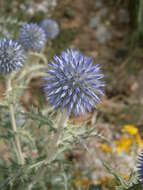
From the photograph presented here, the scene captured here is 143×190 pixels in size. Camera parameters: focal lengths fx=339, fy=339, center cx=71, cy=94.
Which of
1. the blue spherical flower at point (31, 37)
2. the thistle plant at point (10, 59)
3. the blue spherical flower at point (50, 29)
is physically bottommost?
the thistle plant at point (10, 59)

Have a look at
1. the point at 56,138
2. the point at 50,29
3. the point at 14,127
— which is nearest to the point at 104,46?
the point at 50,29

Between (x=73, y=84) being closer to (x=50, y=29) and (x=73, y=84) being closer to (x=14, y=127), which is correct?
(x=14, y=127)

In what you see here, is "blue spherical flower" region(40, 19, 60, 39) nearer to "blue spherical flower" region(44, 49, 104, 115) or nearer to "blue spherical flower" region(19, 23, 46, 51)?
"blue spherical flower" region(19, 23, 46, 51)

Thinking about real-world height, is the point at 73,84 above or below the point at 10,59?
below

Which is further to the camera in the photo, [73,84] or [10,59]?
[10,59]

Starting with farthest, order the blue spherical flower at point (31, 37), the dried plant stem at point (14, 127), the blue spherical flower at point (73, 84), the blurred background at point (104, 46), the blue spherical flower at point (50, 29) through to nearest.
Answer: the blurred background at point (104, 46) → the blue spherical flower at point (50, 29) → the blue spherical flower at point (31, 37) → the dried plant stem at point (14, 127) → the blue spherical flower at point (73, 84)

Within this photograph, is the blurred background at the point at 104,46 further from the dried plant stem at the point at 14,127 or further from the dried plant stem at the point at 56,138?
the dried plant stem at the point at 56,138

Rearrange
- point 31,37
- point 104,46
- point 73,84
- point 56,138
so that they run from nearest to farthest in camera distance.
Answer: point 73,84, point 56,138, point 31,37, point 104,46

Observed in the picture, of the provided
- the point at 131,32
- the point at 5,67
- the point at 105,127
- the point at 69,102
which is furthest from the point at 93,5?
the point at 69,102

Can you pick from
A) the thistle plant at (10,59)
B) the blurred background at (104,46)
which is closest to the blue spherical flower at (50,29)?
the blurred background at (104,46)
